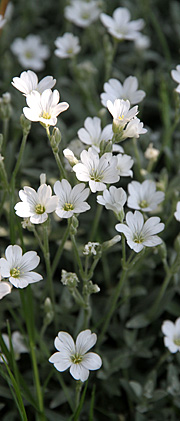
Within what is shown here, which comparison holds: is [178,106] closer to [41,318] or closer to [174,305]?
[174,305]

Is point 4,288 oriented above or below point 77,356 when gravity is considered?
above

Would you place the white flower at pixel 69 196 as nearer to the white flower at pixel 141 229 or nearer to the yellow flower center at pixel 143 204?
the white flower at pixel 141 229

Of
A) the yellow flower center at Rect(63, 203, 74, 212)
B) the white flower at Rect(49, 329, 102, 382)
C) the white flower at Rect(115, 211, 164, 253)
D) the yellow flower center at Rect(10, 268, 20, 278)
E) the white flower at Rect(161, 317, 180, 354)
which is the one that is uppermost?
the yellow flower center at Rect(63, 203, 74, 212)

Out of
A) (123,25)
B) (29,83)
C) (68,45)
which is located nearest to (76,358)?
(29,83)

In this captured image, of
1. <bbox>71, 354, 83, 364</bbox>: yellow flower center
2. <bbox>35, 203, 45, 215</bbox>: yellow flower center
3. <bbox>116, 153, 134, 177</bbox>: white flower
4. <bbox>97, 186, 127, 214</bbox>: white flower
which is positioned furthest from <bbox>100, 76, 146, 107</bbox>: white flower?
<bbox>71, 354, 83, 364</bbox>: yellow flower center

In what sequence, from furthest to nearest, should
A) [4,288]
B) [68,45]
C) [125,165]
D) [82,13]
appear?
[82,13] → [68,45] → [125,165] → [4,288]

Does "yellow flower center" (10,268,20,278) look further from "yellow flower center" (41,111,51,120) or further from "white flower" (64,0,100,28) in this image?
"white flower" (64,0,100,28)

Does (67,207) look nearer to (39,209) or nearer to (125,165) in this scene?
(39,209)

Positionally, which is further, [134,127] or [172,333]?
[172,333]
